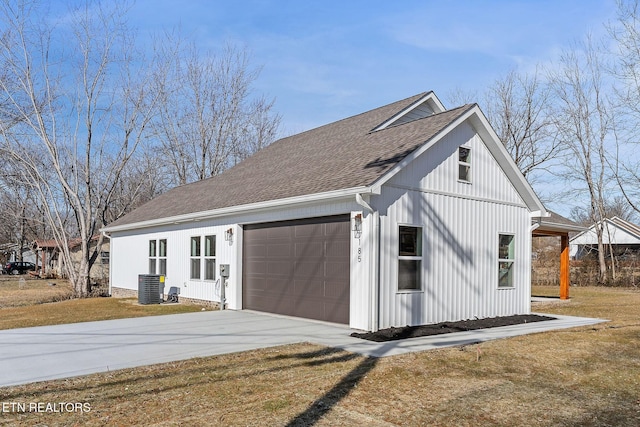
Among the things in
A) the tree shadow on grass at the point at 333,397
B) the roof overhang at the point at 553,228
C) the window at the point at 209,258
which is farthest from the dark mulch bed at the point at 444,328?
the window at the point at 209,258

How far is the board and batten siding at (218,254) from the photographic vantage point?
33.4ft

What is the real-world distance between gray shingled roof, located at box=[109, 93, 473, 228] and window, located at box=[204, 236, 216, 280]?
0.93 metres

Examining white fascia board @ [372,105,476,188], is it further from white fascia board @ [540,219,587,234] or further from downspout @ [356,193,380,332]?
white fascia board @ [540,219,587,234]

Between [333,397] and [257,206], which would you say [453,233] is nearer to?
[257,206]

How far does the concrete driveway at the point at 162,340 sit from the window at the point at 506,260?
54.4 inches

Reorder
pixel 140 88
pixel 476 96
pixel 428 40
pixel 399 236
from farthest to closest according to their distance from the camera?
pixel 476 96 → pixel 140 88 → pixel 428 40 → pixel 399 236

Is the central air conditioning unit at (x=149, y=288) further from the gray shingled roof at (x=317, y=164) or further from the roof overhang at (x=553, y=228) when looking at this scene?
the roof overhang at (x=553, y=228)

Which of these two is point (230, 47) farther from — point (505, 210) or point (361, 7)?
point (505, 210)

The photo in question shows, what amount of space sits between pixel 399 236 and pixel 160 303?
931cm

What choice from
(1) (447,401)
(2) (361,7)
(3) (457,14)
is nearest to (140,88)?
(2) (361,7)

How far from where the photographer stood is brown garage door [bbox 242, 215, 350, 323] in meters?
10.9

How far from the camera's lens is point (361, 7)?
13570 mm

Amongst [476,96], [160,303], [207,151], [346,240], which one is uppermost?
[476,96]

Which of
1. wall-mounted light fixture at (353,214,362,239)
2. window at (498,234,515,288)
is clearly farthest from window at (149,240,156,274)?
window at (498,234,515,288)
